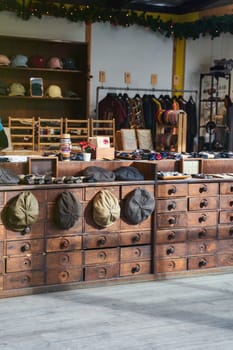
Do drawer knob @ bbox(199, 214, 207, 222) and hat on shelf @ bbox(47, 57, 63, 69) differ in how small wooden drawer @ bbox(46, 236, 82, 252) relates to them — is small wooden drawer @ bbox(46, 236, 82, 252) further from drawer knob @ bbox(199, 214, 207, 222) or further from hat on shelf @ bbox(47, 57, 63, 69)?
hat on shelf @ bbox(47, 57, 63, 69)

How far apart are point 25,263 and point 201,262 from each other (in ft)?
5.03

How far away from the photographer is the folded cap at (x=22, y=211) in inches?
164

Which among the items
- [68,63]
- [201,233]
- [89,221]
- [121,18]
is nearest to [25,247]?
[89,221]

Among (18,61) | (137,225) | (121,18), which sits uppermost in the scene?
(121,18)

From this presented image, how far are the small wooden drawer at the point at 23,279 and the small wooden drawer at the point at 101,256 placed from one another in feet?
1.24

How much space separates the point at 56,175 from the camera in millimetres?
4777

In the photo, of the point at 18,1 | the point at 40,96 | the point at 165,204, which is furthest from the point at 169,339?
the point at 18,1

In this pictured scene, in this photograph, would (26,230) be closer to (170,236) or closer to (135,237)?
(135,237)

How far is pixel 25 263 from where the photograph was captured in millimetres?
4324

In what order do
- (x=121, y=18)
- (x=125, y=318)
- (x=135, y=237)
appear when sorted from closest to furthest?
(x=125, y=318)
(x=135, y=237)
(x=121, y=18)

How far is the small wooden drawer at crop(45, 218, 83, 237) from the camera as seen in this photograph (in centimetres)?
439

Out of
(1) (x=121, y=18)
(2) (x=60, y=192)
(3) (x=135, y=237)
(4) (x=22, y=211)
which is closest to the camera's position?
(4) (x=22, y=211)

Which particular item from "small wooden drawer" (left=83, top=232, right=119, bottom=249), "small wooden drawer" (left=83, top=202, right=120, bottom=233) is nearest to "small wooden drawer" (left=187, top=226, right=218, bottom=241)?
"small wooden drawer" (left=83, top=232, right=119, bottom=249)

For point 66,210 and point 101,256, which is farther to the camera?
point 101,256
